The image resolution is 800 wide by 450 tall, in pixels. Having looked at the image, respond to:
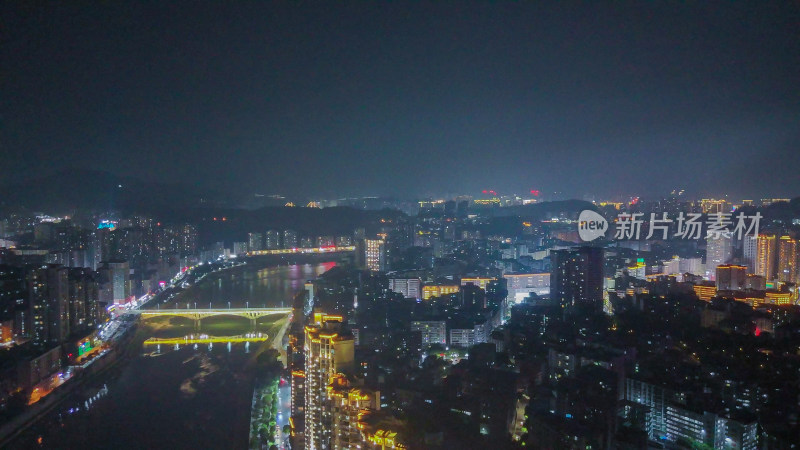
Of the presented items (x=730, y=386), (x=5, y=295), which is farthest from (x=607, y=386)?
(x=5, y=295)

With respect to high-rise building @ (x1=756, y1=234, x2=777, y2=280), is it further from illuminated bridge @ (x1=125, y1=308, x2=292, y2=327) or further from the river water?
illuminated bridge @ (x1=125, y1=308, x2=292, y2=327)

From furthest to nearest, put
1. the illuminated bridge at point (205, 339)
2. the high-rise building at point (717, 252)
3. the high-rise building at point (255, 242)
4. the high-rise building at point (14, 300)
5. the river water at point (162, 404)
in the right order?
the high-rise building at point (255, 242), the illuminated bridge at point (205, 339), the high-rise building at point (717, 252), the high-rise building at point (14, 300), the river water at point (162, 404)

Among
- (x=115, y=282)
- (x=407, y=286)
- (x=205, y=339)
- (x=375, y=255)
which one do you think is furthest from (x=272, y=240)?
(x=407, y=286)

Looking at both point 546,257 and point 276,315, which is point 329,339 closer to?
point 276,315

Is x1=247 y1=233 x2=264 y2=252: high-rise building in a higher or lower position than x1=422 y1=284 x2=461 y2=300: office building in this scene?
higher

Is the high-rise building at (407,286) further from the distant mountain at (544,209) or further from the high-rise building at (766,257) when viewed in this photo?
the high-rise building at (766,257)

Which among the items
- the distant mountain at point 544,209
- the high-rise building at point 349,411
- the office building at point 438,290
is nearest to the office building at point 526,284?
the office building at point 438,290

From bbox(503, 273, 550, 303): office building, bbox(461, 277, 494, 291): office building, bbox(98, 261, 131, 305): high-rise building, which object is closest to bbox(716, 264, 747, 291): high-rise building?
bbox(503, 273, 550, 303): office building
